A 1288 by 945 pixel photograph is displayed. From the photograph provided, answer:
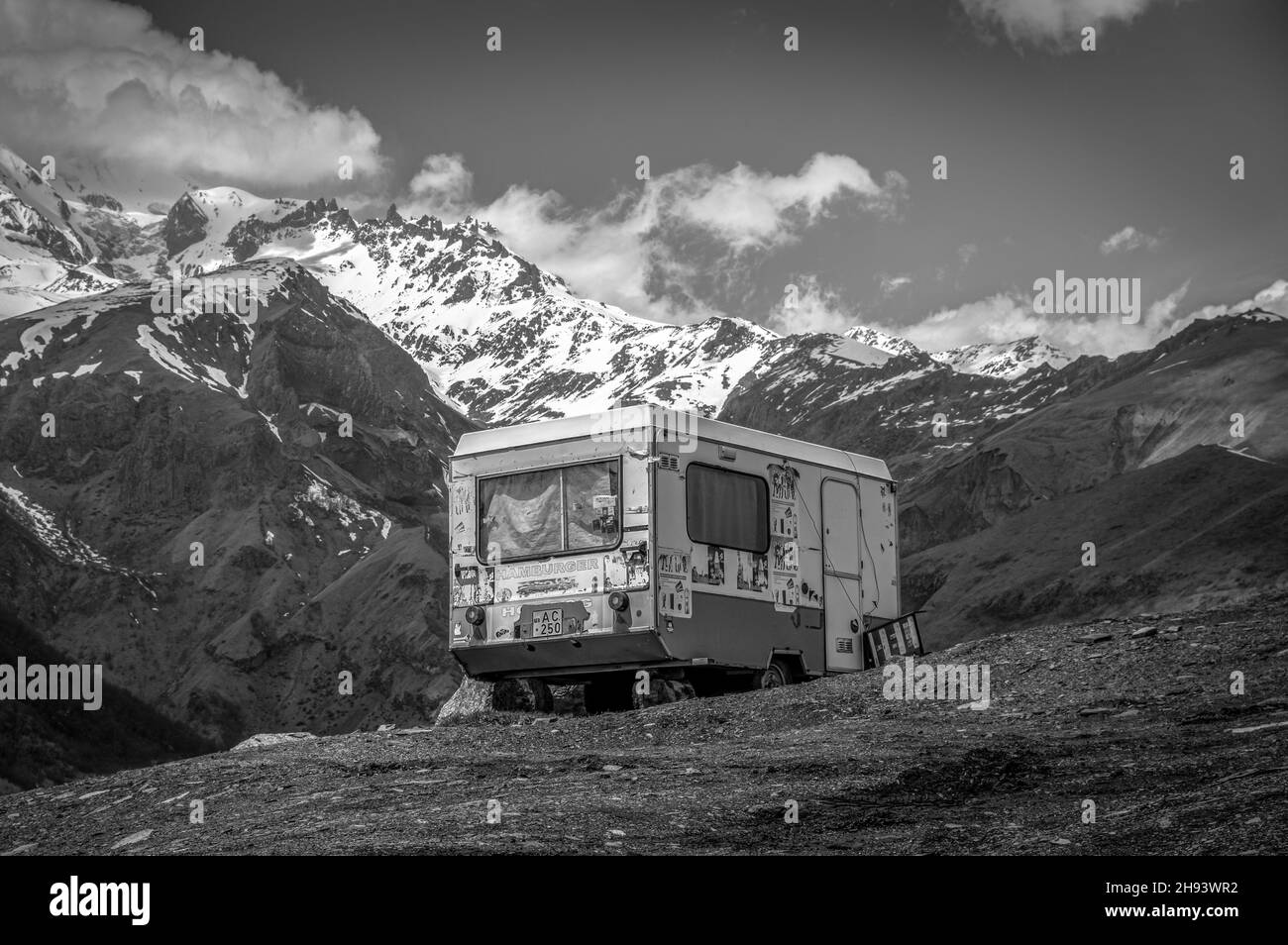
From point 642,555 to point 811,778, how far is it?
663 centimetres

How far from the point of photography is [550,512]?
18.8 metres

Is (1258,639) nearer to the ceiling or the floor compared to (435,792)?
nearer to the ceiling

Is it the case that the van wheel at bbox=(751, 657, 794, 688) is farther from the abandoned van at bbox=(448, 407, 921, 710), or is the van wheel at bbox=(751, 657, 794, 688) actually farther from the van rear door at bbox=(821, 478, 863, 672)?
the van rear door at bbox=(821, 478, 863, 672)

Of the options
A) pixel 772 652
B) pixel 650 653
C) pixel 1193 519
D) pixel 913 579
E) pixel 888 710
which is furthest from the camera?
pixel 913 579

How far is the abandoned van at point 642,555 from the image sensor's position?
59.7ft

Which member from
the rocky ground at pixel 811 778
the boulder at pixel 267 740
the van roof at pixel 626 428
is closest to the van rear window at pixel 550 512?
the van roof at pixel 626 428

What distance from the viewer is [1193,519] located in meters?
65.8

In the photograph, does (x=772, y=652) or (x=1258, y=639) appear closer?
(x=1258, y=639)

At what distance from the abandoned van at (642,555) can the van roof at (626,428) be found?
0.07 ft

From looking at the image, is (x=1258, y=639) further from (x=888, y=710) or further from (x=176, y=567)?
(x=176, y=567)

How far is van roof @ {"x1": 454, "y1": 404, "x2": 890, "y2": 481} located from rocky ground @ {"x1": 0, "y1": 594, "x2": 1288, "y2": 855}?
3.38 meters

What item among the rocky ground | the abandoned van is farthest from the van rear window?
the rocky ground
